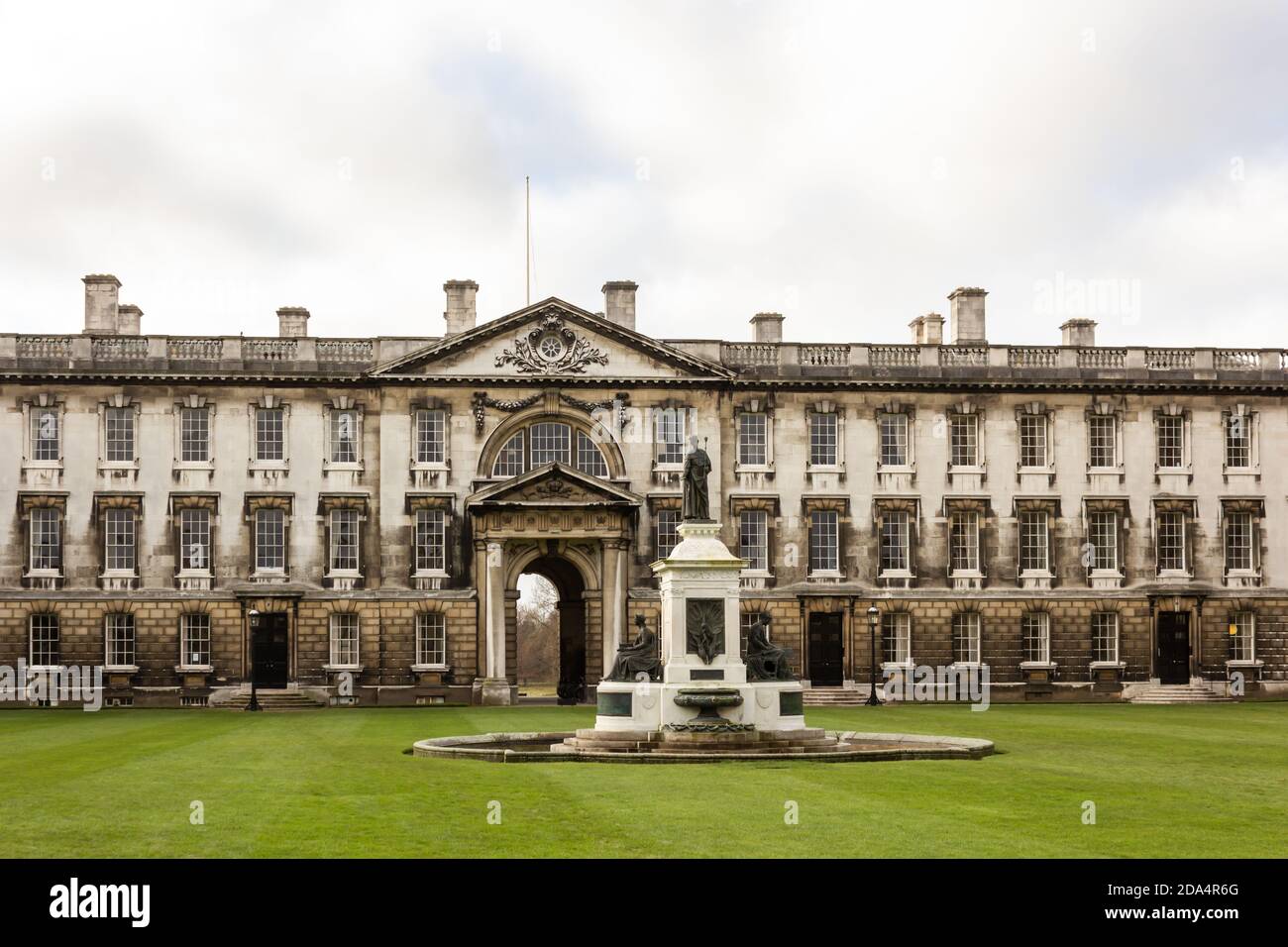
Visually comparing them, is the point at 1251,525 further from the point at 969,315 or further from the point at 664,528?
the point at 664,528

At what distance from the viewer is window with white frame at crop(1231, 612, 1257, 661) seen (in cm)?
5791

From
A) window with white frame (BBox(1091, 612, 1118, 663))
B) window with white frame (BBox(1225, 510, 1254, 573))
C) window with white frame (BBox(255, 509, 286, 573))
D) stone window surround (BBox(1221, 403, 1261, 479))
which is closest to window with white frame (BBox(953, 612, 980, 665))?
window with white frame (BBox(1091, 612, 1118, 663))

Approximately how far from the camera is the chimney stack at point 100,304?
5628 centimetres

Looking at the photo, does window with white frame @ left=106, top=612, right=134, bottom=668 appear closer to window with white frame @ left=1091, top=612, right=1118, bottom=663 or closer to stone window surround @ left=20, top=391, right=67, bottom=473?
stone window surround @ left=20, top=391, right=67, bottom=473

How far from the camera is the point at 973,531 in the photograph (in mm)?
57344

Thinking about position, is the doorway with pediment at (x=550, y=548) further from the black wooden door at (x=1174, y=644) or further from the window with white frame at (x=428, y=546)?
the black wooden door at (x=1174, y=644)

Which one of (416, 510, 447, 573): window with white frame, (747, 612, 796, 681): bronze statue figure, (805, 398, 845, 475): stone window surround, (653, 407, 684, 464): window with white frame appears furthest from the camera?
(805, 398, 845, 475): stone window surround

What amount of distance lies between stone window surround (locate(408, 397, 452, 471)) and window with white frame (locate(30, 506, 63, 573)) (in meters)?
11.2

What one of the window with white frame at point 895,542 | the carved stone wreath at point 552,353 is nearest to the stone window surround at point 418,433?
the carved stone wreath at point 552,353

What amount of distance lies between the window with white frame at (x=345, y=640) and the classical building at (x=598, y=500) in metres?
0.13

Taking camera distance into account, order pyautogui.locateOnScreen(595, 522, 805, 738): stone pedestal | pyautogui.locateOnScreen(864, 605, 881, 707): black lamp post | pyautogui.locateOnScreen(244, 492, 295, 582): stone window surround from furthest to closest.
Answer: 1. pyautogui.locateOnScreen(244, 492, 295, 582): stone window surround
2. pyautogui.locateOnScreen(864, 605, 881, 707): black lamp post
3. pyautogui.locateOnScreen(595, 522, 805, 738): stone pedestal

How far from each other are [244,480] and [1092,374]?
28.2 meters

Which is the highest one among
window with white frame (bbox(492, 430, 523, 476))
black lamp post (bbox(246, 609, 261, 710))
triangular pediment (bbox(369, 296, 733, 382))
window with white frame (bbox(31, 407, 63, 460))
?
triangular pediment (bbox(369, 296, 733, 382))
